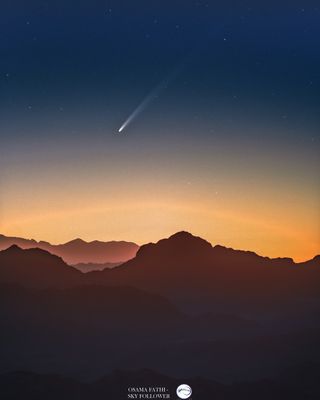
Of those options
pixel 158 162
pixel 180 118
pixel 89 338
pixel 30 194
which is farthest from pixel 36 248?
pixel 180 118

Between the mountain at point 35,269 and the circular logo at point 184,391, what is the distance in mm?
784

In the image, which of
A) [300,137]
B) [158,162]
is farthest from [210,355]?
[300,137]

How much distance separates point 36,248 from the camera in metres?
3.10

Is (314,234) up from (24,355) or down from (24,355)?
up

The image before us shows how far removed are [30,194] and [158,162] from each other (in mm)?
731

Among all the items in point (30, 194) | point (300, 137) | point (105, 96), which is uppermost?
point (105, 96)

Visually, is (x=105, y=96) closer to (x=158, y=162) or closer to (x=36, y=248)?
(x=158, y=162)

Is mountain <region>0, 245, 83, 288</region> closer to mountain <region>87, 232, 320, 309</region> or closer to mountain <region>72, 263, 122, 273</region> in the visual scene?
mountain <region>72, 263, 122, 273</region>

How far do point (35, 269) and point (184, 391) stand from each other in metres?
1.04

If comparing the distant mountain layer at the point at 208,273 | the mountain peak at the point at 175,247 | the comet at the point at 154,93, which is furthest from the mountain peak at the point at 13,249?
the comet at the point at 154,93

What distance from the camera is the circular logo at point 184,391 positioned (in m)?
2.94

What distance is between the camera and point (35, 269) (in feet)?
10.1

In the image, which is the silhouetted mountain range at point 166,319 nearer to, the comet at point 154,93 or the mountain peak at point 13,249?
the mountain peak at point 13,249

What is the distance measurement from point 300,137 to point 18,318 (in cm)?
184
